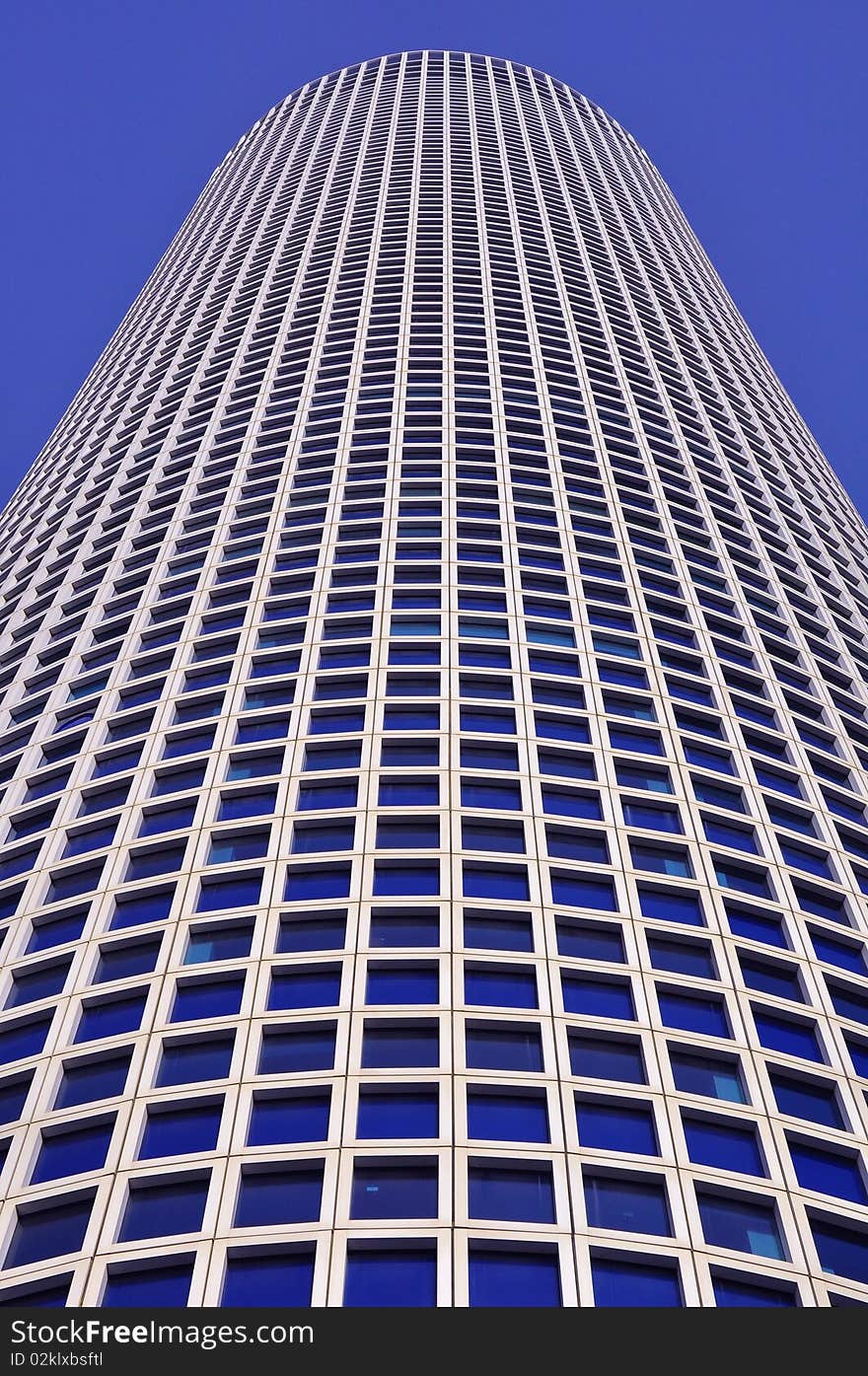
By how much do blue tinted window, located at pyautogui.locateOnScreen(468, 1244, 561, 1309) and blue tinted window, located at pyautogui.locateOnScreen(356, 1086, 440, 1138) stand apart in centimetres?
316

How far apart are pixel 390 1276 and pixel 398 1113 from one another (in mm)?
4157

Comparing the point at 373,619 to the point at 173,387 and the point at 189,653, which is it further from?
the point at 173,387

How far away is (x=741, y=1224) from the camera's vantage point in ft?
108

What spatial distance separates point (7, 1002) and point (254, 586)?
62.9 ft

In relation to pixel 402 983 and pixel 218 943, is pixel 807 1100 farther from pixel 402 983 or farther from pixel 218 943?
pixel 218 943

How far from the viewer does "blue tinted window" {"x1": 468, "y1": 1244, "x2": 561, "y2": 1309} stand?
30.1m

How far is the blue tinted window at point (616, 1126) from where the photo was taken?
110ft

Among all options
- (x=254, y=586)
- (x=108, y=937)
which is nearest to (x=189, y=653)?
(x=254, y=586)

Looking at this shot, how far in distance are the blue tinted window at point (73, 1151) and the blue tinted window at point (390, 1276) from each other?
6379 millimetres

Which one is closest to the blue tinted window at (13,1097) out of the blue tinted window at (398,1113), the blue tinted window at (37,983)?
the blue tinted window at (37,983)

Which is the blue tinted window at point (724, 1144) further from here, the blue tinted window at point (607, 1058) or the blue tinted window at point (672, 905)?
the blue tinted window at point (672, 905)

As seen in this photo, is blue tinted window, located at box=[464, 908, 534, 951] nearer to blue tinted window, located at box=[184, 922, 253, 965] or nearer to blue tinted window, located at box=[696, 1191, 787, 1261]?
blue tinted window, located at box=[184, 922, 253, 965]

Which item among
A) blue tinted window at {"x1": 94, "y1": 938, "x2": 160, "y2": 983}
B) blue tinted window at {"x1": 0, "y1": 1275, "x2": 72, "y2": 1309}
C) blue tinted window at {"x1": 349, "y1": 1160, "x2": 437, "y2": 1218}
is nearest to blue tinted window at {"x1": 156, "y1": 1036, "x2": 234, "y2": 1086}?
blue tinted window at {"x1": 94, "y1": 938, "x2": 160, "y2": 983}

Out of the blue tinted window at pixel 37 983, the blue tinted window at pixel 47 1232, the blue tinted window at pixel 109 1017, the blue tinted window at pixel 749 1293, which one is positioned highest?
the blue tinted window at pixel 37 983
